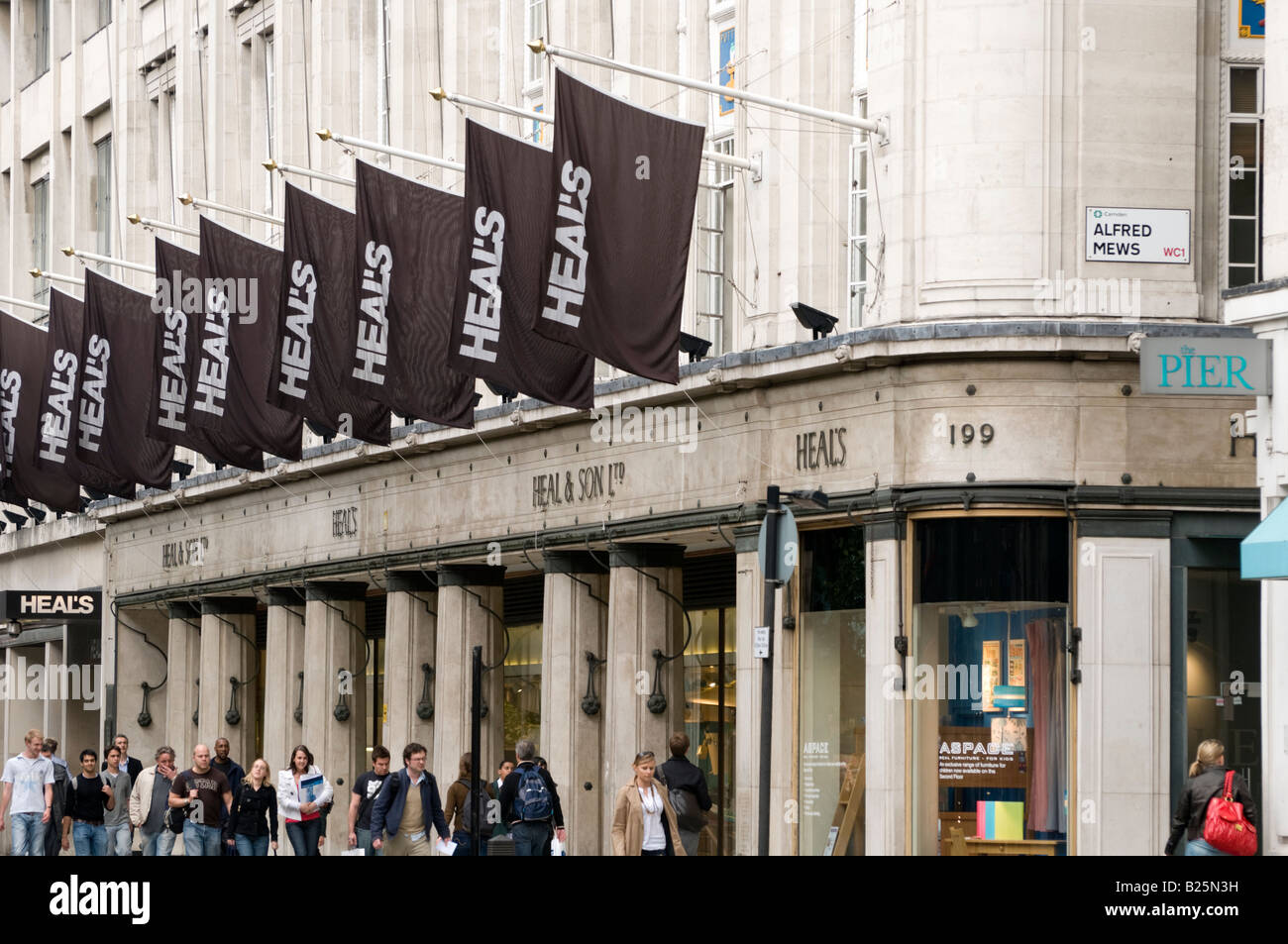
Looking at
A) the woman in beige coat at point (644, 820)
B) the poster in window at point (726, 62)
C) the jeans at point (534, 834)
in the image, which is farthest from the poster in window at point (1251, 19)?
the jeans at point (534, 834)

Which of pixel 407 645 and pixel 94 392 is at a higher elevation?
pixel 94 392

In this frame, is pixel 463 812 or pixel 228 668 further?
pixel 228 668

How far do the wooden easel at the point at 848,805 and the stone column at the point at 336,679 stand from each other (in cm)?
1504

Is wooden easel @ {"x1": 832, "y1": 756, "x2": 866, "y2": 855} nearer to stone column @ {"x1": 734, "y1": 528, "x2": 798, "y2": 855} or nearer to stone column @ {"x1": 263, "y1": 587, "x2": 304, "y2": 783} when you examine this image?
stone column @ {"x1": 734, "y1": 528, "x2": 798, "y2": 855}

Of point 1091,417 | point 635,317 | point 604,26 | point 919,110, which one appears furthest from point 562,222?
point 604,26

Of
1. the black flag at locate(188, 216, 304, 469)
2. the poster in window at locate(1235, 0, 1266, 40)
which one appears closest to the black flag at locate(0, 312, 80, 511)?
the black flag at locate(188, 216, 304, 469)

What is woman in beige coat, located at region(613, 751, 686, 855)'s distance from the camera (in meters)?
20.1

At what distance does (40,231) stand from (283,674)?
64.0 ft

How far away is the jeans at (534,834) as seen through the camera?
875 inches

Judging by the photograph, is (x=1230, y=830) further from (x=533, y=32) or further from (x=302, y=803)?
(x=533, y=32)

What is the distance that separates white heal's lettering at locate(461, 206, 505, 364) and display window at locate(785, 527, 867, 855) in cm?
399

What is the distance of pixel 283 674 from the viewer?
3978 cm

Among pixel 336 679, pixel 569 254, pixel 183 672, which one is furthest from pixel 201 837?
pixel 183 672

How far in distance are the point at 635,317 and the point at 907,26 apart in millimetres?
4038
